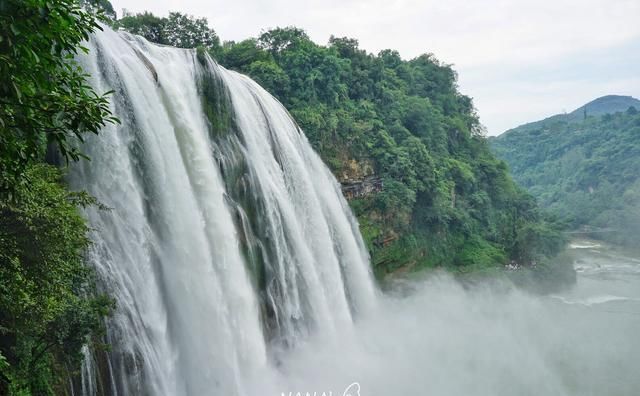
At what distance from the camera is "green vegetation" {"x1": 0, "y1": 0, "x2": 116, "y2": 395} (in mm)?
3414

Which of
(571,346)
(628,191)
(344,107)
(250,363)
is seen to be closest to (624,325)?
(571,346)

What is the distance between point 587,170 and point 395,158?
171ft

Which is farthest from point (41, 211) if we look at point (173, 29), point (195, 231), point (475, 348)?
point (173, 29)

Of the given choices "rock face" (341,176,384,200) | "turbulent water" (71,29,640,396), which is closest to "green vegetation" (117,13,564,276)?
"rock face" (341,176,384,200)

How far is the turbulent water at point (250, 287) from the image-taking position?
8820 millimetres

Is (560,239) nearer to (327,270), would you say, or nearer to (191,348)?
(327,270)

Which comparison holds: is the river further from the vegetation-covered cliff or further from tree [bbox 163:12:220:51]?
tree [bbox 163:12:220:51]

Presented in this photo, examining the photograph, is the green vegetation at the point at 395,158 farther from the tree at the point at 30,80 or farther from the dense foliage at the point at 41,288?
the tree at the point at 30,80

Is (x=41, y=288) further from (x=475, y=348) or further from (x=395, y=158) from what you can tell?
(x=395, y=158)

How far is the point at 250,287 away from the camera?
12.1m

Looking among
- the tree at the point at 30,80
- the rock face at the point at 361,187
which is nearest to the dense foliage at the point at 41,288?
the tree at the point at 30,80

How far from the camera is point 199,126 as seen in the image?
40.1 feet

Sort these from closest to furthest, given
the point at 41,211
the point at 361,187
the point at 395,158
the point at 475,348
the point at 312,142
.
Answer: the point at 41,211 < the point at 475,348 < the point at 312,142 < the point at 361,187 < the point at 395,158

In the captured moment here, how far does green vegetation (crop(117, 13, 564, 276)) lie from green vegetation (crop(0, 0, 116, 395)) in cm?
1627
